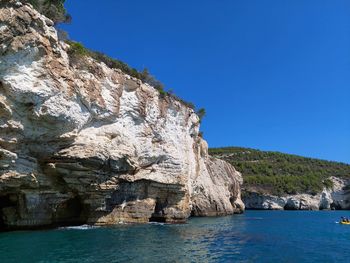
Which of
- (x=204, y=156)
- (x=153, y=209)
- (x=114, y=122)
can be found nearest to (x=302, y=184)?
(x=204, y=156)

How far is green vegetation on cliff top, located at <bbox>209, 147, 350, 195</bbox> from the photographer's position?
10331 centimetres

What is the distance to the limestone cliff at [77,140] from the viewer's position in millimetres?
23984

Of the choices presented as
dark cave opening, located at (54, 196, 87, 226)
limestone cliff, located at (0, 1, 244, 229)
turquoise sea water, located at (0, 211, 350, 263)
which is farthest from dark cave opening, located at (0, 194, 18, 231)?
dark cave opening, located at (54, 196, 87, 226)

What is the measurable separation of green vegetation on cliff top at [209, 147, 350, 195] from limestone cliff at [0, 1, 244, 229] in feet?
218

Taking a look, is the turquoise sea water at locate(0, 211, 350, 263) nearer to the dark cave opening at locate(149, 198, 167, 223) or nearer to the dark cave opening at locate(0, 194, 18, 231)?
the dark cave opening at locate(0, 194, 18, 231)

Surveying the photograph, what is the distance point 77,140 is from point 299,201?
86967 mm

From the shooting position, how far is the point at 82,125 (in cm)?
2909

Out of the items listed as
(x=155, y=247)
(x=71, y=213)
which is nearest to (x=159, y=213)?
(x=71, y=213)

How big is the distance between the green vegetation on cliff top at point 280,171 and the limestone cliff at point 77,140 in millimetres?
66448

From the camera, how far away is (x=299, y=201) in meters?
103

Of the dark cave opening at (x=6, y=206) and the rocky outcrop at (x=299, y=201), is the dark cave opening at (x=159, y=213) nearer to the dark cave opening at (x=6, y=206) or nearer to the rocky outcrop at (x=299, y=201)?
the dark cave opening at (x=6, y=206)

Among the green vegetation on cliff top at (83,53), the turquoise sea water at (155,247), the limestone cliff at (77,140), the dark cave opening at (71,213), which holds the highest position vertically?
the green vegetation on cliff top at (83,53)

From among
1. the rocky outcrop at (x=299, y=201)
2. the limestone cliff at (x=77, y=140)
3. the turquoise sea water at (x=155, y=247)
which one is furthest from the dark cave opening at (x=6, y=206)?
the rocky outcrop at (x=299, y=201)

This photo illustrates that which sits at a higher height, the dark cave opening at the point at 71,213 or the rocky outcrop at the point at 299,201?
the rocky outcrop at the point at 299,201
